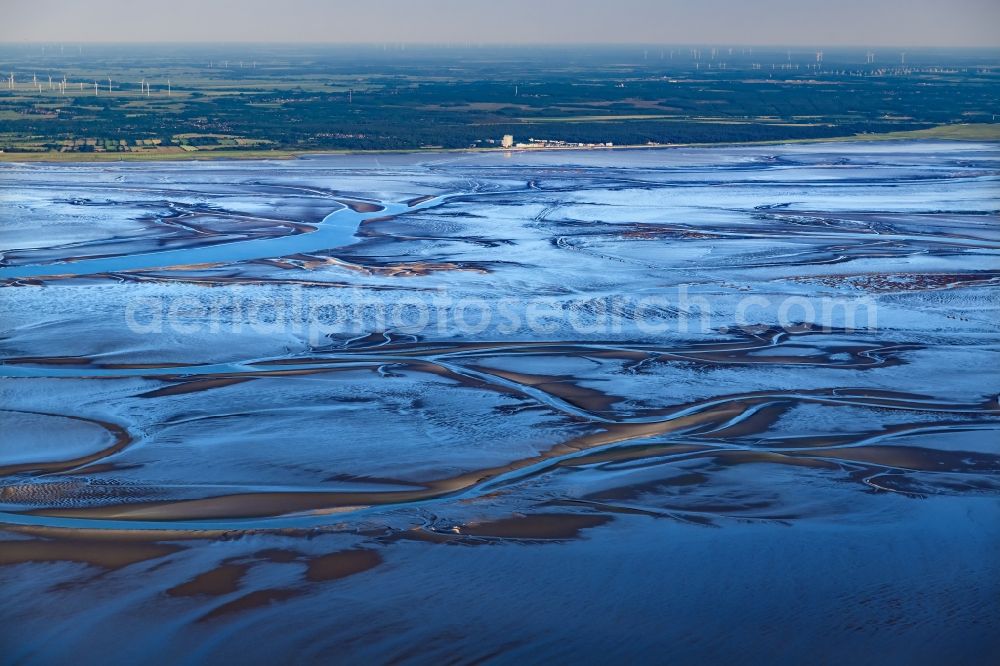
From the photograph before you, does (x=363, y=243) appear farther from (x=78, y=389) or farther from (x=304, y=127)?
(x=304, y=127)

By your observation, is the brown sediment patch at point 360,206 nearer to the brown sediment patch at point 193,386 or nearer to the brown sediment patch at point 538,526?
the brown sediment patch at point 193,386

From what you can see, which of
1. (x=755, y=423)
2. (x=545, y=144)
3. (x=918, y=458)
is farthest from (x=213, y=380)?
(x=545, y=144)

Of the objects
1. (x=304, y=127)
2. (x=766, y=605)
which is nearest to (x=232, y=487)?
(x=766, y=605)

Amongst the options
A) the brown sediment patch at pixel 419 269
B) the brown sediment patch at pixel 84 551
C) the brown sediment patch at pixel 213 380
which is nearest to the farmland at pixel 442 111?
the brown sediment patch at pixel 419 269

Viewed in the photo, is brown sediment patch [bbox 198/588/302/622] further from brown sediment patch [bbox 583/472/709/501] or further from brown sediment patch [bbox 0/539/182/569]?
brown sediment patch [bbox 583/472/709/501]

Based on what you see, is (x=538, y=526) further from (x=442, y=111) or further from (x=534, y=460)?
(x=442, y=111)

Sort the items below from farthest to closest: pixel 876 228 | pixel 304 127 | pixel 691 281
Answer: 1. pixel 304 127
2. pixel 876 228
3. pixel 691 281

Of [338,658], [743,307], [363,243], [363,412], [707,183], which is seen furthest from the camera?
[707,183]
